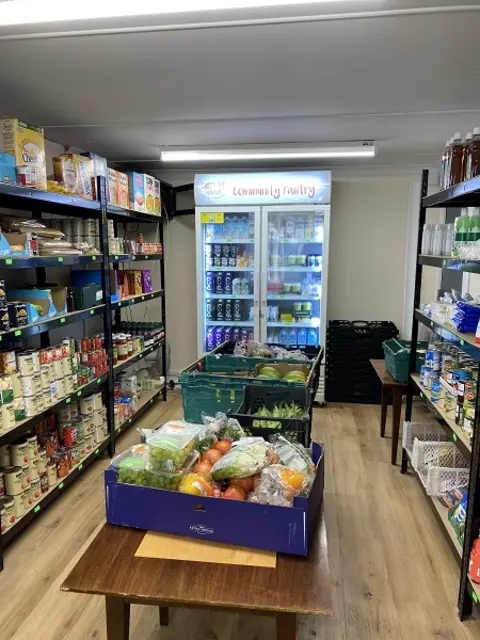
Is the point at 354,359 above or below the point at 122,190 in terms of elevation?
below

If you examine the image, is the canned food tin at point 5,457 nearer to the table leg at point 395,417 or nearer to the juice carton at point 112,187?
the juice carton at point 112,187

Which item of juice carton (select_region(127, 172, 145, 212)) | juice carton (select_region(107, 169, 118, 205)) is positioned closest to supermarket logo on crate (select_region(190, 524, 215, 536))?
juice carton (select_region(107, 169, 118, 205))

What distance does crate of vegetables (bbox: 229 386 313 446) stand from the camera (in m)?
2.16

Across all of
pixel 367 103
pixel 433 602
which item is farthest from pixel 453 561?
pixel 367 103

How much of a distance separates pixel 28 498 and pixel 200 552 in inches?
74.7

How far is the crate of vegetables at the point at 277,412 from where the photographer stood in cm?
216

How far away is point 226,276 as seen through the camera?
17.6 ft

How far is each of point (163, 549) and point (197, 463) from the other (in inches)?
13.1

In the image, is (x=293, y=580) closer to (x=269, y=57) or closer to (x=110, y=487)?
(x=110, y=487)

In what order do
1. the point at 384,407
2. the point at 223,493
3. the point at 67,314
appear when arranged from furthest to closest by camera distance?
the point at 384,407
the point at 67,314
the point at 223,493

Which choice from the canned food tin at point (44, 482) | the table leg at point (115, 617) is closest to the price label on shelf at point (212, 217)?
the canned food tin at point (44, 482)

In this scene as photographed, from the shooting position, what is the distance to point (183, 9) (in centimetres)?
171

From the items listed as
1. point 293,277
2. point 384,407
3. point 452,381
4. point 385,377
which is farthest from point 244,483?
point 293,277

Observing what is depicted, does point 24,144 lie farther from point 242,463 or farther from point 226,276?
point 226,276
